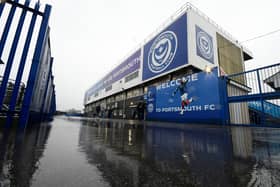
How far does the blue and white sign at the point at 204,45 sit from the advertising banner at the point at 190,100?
23.9ft

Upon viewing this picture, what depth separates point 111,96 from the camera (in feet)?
114

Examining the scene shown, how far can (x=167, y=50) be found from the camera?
18.5 meters

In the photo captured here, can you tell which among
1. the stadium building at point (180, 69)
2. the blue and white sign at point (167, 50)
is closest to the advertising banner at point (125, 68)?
the stadium building at point (180, 69)

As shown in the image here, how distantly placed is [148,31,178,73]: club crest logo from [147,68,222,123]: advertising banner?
19.2ft

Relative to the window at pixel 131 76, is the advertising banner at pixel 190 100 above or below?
below

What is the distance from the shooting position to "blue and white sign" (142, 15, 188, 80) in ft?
54.5

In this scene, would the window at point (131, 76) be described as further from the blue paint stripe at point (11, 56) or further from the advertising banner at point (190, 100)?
the blue paint stripe at point (11, 56)

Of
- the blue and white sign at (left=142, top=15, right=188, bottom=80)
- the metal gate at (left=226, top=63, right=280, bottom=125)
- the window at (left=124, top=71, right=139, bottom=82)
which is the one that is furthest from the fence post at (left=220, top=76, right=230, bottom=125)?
the window at (left=124, top=71, right=139, bottom=82)

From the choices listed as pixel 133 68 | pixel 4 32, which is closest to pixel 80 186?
pixel 4 32

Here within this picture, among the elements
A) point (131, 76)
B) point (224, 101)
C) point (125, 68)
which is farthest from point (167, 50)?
point (125, 68)

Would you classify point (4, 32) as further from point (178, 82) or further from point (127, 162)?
point (178, 82)

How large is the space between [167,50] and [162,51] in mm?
1155

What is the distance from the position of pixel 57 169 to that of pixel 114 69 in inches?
1363

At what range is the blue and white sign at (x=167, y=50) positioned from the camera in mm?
16611
